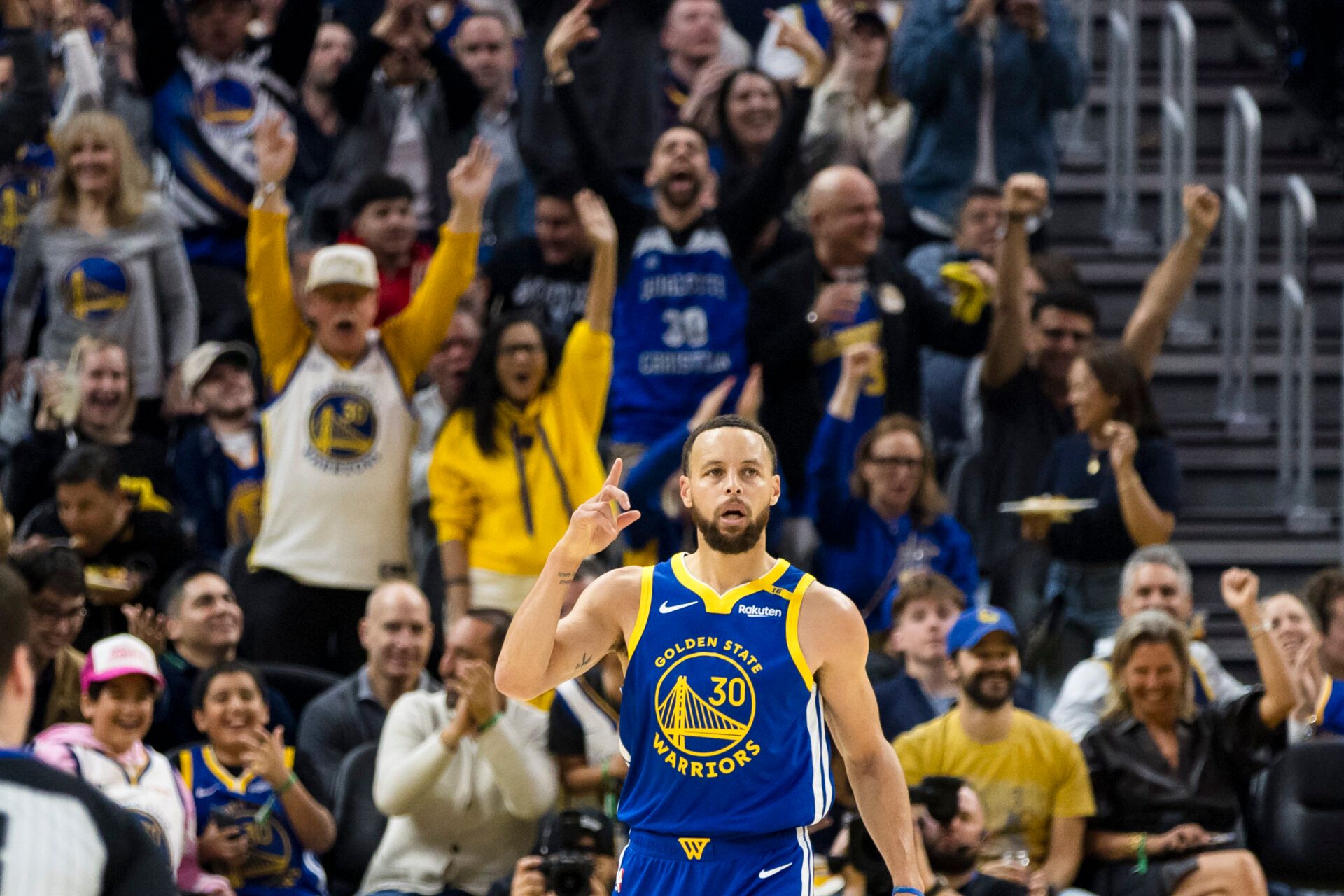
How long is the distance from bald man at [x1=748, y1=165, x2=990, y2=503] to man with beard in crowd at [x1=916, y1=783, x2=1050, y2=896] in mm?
2424

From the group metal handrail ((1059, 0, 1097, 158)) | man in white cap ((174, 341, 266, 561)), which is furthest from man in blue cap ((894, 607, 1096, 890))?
metal handrail ((1059, 0, 1097, 158))

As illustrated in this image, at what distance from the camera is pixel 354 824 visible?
25.9ft

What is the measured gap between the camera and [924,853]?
23.6 ft

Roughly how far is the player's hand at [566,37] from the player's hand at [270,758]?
374cm

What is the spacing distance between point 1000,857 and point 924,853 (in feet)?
1.76

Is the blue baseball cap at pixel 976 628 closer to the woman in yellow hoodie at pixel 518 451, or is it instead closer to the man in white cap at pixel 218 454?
the woman in yellow hoodie at pixel 518 451

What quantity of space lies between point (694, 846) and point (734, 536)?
2.60ft

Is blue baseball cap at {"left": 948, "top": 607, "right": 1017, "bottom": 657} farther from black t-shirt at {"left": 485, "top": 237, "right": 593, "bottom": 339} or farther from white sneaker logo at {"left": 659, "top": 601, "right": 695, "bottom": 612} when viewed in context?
black t-shirt at {"left": 485, "top": 237, "right": 593, "bottom": 339}

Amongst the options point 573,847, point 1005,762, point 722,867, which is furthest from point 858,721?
point 1005,762

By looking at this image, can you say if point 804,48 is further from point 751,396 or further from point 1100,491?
point 1100,491

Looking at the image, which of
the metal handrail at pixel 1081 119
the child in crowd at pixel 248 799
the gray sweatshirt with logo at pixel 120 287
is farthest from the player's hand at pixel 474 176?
the metal handrail at pixel 1081 119

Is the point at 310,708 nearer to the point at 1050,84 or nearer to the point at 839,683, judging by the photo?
the point at 839,683

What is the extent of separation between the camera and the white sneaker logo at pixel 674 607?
5348 mm

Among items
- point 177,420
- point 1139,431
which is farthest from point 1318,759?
point 177,420
